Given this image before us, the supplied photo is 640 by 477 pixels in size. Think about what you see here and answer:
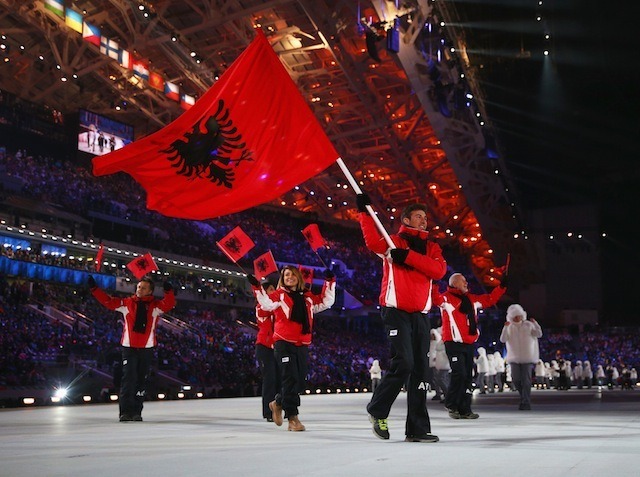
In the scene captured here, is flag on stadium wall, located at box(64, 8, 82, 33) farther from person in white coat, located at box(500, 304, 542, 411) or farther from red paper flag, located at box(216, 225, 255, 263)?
person in white coat, located at box(500, 304, 542, 411)

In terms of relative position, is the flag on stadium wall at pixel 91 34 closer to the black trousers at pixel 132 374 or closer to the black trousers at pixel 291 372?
the black trousers at pixel 132 374

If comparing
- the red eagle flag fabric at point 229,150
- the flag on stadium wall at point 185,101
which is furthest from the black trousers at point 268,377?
the flag on stadium wall at point 185,101

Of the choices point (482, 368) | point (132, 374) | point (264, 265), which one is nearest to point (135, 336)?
point (132, 374)

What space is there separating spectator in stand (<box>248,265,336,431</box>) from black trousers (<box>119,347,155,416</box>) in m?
2.11

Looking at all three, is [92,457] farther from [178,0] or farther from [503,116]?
[503,116]

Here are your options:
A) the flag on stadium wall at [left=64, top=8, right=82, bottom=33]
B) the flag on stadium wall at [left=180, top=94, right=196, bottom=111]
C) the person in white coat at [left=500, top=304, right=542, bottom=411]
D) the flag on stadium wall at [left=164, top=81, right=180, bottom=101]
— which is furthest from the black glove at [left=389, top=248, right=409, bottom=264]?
the flag on stadium wall at [left=180, top=94, right=196, bottom=111]

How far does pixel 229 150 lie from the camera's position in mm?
8164

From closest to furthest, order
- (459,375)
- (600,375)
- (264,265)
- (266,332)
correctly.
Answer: (459,375), (266,332), (264,265), (600,375)

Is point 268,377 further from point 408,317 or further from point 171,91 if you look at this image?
point 171,91

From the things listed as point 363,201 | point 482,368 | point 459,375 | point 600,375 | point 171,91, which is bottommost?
point 600,375

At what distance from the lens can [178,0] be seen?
30672 mm

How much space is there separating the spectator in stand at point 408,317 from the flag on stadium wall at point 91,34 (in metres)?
25.8

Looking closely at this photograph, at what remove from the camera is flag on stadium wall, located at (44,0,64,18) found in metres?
26.9

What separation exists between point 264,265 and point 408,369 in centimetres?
740
